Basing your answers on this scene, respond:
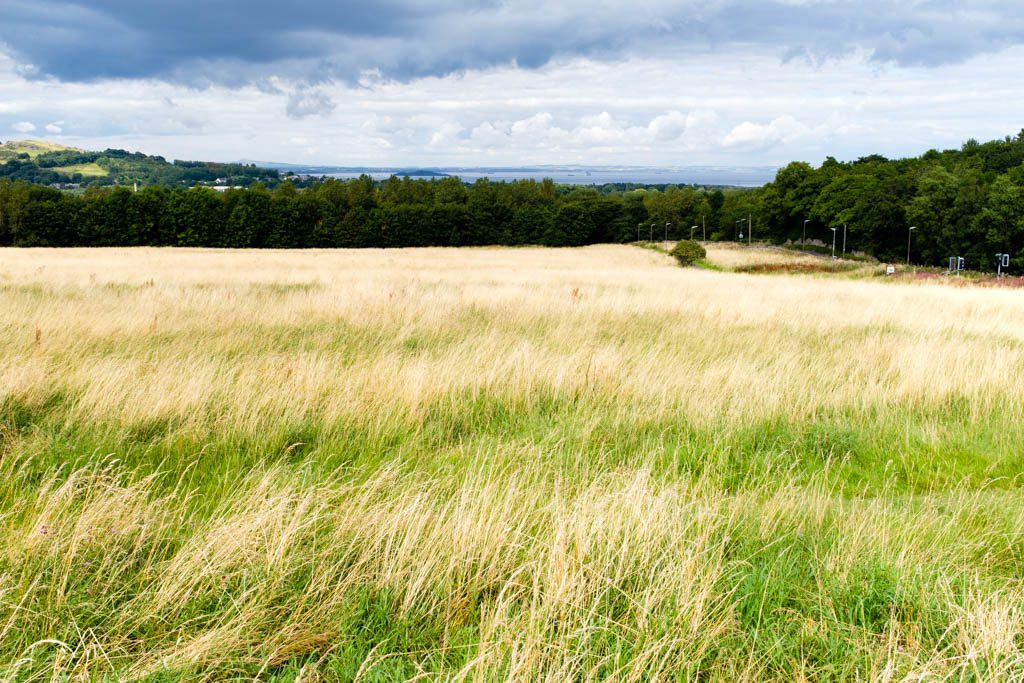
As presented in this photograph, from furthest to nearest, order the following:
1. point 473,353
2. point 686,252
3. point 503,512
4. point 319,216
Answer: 1. point 319,216
2. point 686,252
3. point 473,353
4. point 503,512

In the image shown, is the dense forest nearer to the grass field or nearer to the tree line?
the tree line

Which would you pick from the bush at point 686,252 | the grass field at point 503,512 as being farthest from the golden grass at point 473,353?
the bush at point 686,252

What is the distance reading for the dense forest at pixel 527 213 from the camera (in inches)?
2726

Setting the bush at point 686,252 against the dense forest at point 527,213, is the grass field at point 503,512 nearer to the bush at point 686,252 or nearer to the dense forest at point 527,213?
the bush at point 686,252

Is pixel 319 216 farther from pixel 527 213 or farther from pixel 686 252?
pixel 686 252

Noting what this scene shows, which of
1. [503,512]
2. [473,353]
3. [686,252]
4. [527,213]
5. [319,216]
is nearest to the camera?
[503,512]

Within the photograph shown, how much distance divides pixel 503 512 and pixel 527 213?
324 ft

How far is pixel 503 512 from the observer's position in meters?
3.07

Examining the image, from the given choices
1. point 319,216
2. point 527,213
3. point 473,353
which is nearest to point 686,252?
point 527,213

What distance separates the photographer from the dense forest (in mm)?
69250

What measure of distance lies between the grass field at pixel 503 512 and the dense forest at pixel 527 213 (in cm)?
7133

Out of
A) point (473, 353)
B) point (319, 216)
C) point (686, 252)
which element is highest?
point (319, 216)

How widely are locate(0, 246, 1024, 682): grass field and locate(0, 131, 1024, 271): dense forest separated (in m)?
71.3

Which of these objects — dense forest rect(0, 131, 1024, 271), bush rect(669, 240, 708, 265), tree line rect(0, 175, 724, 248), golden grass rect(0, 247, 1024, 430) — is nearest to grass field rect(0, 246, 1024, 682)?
golden grass rect(0, 247, 1024, 430)
